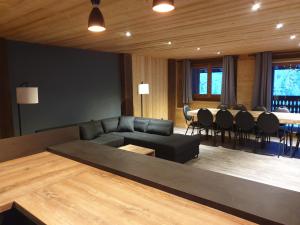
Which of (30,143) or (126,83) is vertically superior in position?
(126,83)

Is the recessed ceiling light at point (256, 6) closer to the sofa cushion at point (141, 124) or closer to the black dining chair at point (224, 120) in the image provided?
the black dining chair at point (224, 120)

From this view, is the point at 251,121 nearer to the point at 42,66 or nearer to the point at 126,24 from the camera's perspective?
the point at 126,24

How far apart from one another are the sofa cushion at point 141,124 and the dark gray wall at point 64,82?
2.99ft

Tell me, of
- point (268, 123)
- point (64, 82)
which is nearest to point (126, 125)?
point (64, 82)

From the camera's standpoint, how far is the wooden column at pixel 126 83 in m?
6.20

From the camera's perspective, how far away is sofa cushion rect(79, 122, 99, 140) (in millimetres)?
4574

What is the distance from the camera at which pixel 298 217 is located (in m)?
0.96

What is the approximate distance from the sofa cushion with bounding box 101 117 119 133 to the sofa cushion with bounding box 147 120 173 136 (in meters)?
0.81

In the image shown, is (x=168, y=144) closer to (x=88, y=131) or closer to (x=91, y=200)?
(x=88, y=131)

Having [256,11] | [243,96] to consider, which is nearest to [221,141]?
[243,96]

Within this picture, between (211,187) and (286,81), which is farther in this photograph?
(286,81)

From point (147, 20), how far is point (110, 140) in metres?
2.49

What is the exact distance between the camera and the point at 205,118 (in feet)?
18.5

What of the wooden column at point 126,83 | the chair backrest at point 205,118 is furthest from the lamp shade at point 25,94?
the chair backrest at point 205,118
